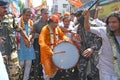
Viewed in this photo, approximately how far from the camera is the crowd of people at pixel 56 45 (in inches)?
189

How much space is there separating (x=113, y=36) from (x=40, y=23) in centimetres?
427

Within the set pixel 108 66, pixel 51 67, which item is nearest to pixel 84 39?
pixel 51 67

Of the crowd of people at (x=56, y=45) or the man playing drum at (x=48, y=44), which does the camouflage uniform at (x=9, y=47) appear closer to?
the crowd of people at (x=56, y=45)

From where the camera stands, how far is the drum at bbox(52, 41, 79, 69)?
765cm

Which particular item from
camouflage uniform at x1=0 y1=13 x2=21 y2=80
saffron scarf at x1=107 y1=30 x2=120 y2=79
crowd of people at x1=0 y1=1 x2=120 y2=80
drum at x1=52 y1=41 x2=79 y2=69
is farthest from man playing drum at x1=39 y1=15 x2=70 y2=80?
saffron scarf at x1=107 y1=30 x2=120 y2=79

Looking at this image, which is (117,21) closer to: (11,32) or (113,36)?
(113,36)

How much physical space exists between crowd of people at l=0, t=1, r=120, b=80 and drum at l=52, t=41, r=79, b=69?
0.02 metres

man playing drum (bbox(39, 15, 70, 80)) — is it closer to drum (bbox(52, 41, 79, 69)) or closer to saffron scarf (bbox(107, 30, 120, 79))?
drum (bbox(52, 41, 79, 69))

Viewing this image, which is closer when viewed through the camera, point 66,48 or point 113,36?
point 113,36

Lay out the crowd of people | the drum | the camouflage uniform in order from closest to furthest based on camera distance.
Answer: the crowd of people
the camouflage uniform
the drum

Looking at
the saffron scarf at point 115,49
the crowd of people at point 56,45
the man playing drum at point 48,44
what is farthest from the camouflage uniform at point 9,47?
the man playing drum at point 48,44

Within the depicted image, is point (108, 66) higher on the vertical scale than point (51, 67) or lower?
higher

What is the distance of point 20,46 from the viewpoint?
→ 8023 mm

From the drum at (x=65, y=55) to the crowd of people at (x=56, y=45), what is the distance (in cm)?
2
